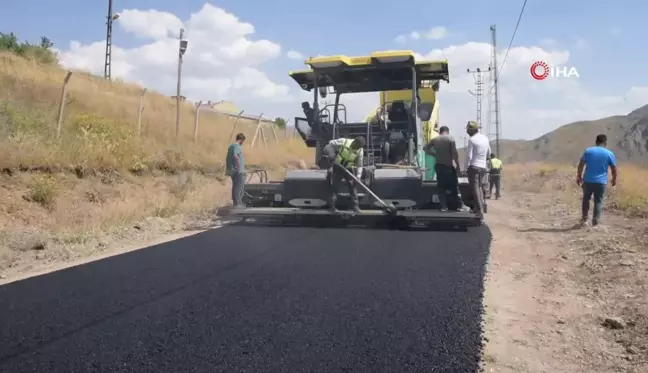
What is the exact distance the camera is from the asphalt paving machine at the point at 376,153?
852 centimetres

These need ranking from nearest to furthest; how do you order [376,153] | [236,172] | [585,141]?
1. [376,153]
2. [236,172]
3. [585,141]

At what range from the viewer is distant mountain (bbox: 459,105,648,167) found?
53.1 meters

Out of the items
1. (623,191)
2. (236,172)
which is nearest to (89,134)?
(236,172)

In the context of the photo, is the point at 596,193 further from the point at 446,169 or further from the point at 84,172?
the point at 84,172

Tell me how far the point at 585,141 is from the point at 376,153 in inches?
2649

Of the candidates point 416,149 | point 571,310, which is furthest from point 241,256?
point 416,149

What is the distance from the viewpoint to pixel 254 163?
19.3 meters

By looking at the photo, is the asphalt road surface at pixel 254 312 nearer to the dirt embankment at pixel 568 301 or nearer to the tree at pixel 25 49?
the dirt embankment at pixel 568 301

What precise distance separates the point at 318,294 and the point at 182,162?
35.5ft

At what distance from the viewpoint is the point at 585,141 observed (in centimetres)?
6969

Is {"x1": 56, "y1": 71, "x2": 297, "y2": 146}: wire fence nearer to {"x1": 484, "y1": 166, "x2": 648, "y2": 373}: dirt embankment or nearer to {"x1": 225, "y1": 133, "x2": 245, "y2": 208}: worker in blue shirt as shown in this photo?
{"x1": 225, "y1": 133, "x2": 245, "y2": 208}: worker in blue shirt

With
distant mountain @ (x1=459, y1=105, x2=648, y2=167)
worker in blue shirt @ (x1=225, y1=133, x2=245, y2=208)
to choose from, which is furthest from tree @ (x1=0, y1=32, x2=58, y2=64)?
distant mountain @ (x1=459, y1=105, x2=648, y2=167)

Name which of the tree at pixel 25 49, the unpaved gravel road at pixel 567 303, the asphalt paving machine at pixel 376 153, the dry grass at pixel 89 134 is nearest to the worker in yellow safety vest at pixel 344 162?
the asphalt paving machine at pixel 376 153

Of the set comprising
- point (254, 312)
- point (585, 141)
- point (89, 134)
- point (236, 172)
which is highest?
point (585, 141)
